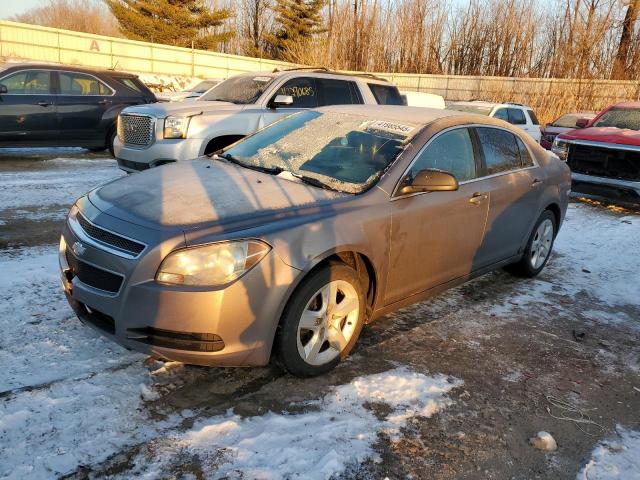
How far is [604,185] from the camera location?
29.7 ft

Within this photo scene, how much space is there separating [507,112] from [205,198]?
12407 mm

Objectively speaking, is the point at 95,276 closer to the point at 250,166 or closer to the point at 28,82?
the point at 250,166

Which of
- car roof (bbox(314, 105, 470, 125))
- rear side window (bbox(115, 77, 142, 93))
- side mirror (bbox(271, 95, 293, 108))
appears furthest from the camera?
rear side window (bbox(115, 77, 142, 93))

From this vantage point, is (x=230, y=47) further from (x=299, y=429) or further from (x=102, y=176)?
(x=299, y=429)

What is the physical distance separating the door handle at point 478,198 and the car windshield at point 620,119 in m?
7.15

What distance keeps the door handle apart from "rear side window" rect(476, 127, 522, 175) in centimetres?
28

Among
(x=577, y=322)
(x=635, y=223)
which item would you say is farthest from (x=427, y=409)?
(x=635, y=223)

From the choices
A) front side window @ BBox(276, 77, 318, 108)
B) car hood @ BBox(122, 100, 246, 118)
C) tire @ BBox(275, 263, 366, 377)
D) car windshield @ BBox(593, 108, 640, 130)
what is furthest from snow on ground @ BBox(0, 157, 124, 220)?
car windshield @ BBox(593, 108, 640, 130)

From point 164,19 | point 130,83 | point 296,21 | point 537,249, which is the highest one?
point 296,21

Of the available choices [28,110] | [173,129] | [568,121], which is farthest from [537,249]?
[568,121]

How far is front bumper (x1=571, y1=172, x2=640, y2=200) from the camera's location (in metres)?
8.67

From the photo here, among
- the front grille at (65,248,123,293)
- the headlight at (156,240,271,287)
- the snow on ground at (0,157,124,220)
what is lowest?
the snow on ground at (0,157,124,220)

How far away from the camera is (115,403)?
2867mm

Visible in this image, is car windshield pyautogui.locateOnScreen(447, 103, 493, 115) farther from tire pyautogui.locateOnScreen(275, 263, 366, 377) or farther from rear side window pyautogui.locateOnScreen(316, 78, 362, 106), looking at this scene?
tire pyautogui.locateOnScreen(275, 263, 366, 377)
